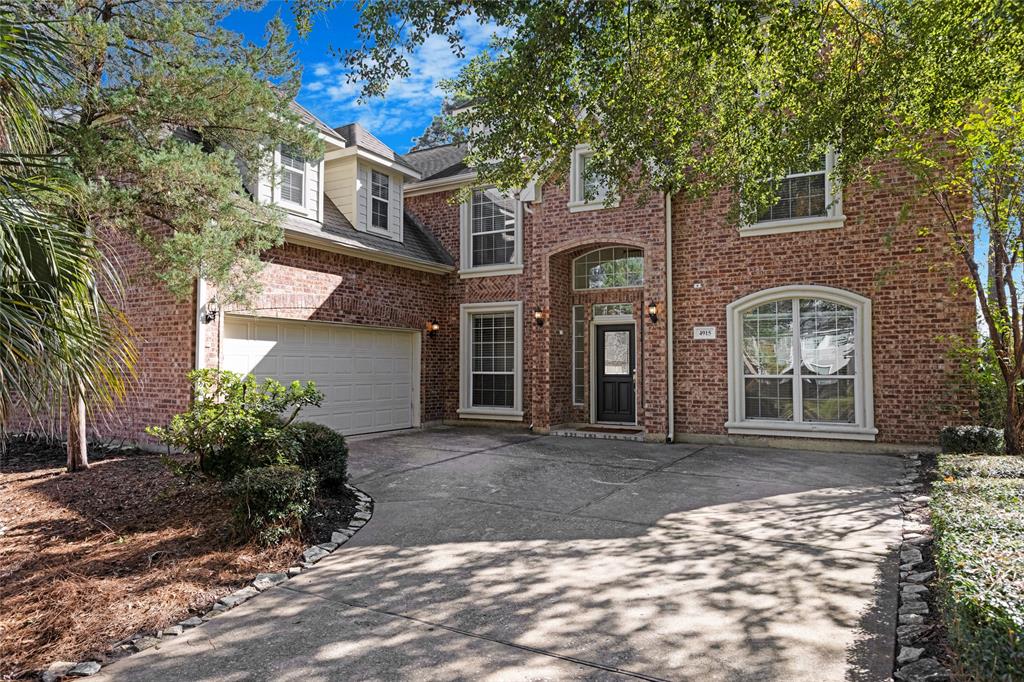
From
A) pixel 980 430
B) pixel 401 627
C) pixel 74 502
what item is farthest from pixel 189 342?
pixel 980 430

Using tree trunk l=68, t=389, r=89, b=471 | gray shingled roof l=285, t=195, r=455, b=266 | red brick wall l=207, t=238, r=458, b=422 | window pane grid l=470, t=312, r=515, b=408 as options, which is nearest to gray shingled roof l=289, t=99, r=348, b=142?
gray shingled roof l=285, t=195, r=455, b=266

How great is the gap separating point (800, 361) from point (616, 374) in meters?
3.86

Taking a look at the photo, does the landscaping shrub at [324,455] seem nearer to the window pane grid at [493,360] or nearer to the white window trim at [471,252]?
the window pane grid at [493,360]

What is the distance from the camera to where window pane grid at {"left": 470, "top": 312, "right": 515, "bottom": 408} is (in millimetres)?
13508

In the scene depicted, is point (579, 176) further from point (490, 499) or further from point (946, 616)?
point (946, 616)

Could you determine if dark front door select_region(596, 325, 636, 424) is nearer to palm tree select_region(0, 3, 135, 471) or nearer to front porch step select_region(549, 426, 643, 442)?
front porch step select_region(549, 426, 643, 442)

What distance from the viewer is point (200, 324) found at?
9.03 meters

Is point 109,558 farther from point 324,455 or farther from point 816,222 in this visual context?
point 816,222

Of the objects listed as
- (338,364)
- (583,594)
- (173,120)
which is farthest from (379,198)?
(583,594)

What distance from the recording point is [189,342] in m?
9.09

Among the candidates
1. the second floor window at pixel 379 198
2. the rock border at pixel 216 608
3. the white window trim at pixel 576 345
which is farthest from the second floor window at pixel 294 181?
the rock border at pixel 216 608

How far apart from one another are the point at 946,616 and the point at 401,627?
2.84 metres

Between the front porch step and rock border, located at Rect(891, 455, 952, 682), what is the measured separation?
5245 millimetres

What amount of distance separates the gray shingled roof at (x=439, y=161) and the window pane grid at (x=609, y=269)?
368 cm
